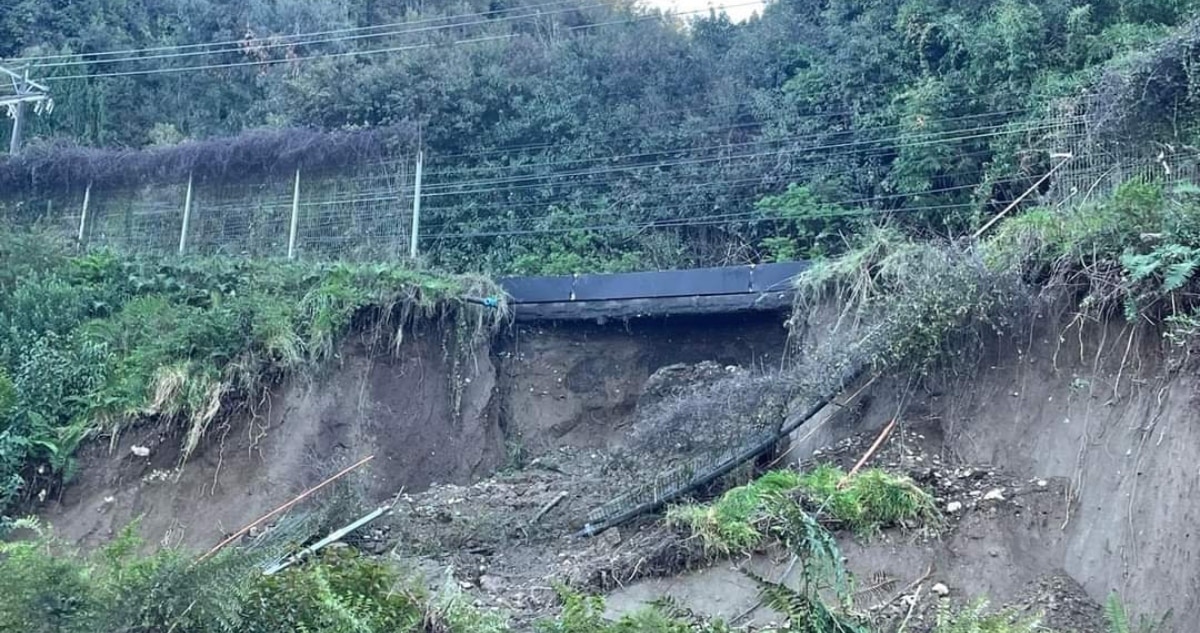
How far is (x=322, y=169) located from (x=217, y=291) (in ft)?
10.3

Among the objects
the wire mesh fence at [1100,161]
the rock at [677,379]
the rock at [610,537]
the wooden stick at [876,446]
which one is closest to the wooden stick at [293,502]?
the rock at [677,379]

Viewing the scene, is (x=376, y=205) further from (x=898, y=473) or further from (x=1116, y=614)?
(x=1116, y=614)

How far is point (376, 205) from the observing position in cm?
1680

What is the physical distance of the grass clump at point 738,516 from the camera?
31.7 ft

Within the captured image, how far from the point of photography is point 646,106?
65.4 ft

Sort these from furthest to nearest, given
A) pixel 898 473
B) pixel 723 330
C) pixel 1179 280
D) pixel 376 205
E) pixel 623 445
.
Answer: pixel 376 205 < pixel 723 330 < pixel 623 445 < pixel 898 473 < pixel 1179 280

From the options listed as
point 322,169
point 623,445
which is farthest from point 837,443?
point 322,169

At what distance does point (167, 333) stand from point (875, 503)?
26.6ft

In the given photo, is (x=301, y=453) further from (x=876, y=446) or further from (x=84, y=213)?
(x=84, y=213)

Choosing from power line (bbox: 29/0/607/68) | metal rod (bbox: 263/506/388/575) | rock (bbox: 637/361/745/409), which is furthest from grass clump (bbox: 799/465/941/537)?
power line (bbox: 29/0/607/68)

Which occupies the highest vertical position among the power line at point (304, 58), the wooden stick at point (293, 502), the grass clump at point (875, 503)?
the power line at point (304, 58)

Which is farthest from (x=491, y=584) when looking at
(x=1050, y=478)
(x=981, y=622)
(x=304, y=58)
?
(x=304, y=58)

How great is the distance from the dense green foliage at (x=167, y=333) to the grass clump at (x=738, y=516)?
4.65 metres

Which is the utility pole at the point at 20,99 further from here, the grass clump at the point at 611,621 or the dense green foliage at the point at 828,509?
the grass clump at the point at 611,621
